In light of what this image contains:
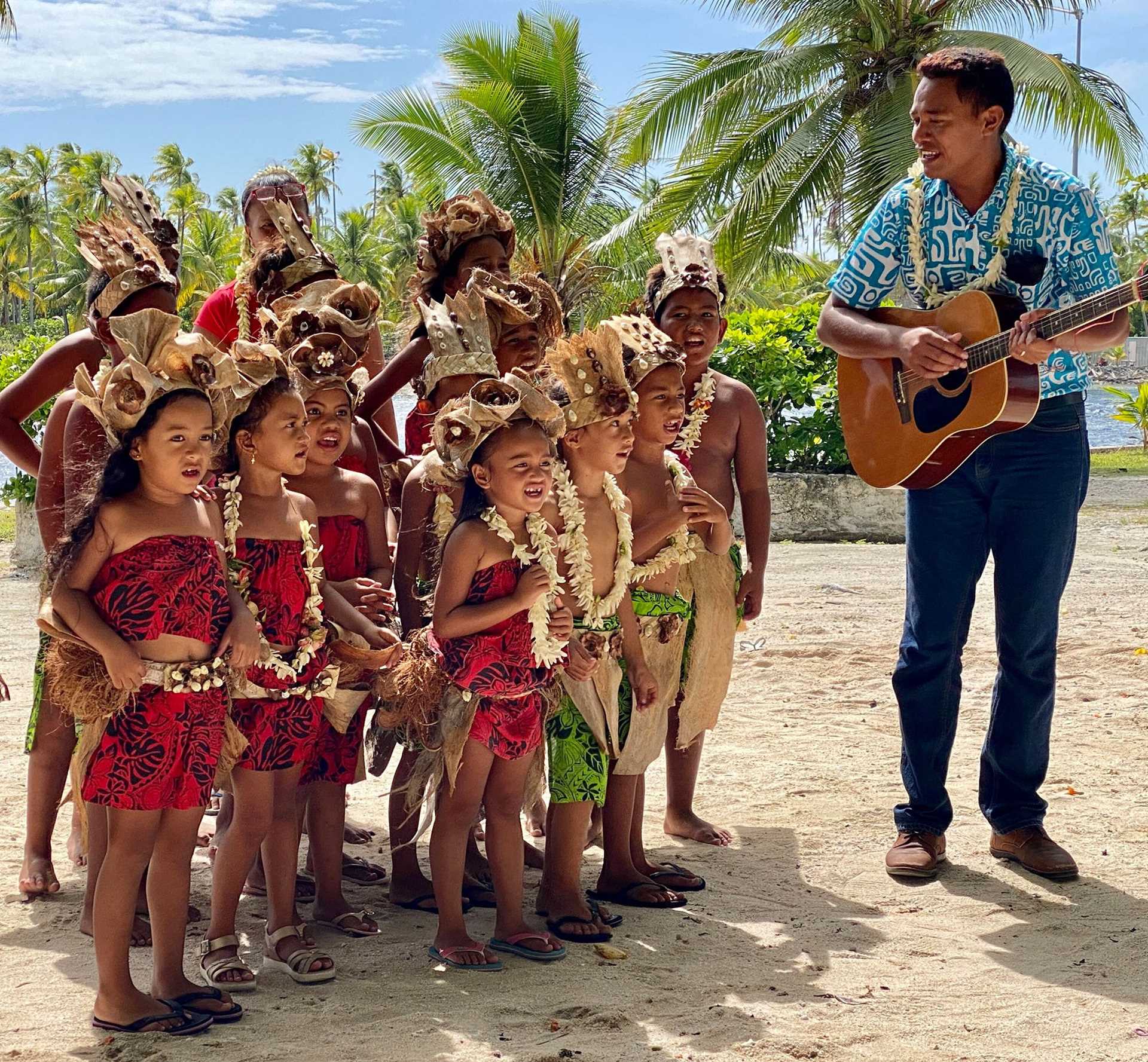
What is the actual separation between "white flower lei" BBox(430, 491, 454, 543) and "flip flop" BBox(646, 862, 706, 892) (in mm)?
1402

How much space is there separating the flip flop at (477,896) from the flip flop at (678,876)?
0.54m

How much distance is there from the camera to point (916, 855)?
4.73 metres

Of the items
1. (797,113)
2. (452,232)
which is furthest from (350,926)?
(797,113)

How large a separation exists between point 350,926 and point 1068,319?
2912mm

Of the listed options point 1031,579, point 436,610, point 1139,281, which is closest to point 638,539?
point 436,610

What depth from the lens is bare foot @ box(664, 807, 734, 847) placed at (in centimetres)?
512

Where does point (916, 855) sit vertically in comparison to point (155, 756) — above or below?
below

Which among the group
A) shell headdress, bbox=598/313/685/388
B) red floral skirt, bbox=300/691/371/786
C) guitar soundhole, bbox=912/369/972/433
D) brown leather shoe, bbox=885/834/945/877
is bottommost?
brown leather shoe, bbox=885/834/945/877

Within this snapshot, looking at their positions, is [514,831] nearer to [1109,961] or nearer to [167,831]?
[167,831]

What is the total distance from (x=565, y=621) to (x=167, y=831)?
1257mm

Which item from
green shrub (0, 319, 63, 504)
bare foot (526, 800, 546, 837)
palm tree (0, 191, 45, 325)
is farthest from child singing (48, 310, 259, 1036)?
palm tree (0, 191, 45, 325)

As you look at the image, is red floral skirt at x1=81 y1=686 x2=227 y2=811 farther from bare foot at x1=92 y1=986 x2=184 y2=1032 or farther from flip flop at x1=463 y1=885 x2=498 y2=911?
flip flop at x1=463 y1=885 x2=498 y2=911

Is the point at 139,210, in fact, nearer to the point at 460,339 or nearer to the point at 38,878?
the point at 460,339

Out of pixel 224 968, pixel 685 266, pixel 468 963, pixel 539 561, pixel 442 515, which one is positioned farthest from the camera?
pixel 685 266
